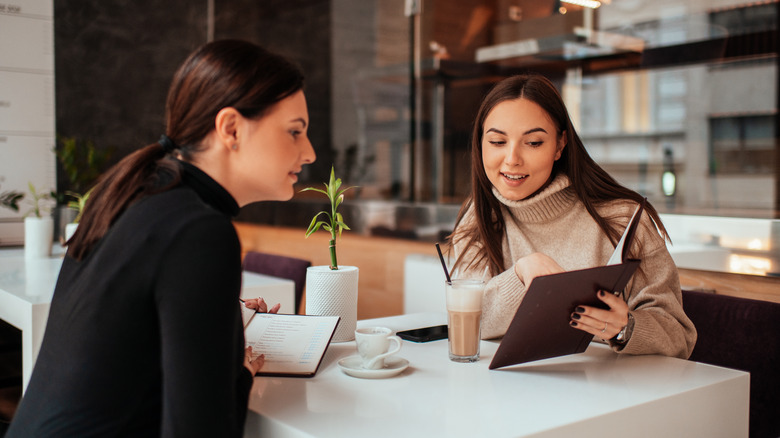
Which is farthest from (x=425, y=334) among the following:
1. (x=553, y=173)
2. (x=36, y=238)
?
(x=36, y=238)

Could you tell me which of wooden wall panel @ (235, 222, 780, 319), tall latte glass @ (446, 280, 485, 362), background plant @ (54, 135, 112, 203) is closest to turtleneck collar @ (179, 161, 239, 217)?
tall latte glass @ (446, 280, 485, 362)

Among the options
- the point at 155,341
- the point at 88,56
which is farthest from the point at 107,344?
the point at 88,56

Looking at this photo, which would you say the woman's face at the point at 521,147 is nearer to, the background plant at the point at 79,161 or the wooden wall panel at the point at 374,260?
the wooden wall panel at the point at 374,260

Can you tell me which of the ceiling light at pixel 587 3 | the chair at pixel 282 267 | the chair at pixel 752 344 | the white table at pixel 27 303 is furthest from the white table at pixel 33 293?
the ceiling light at pixel 587 3

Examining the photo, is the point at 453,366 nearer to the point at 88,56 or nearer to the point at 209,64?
the point at 209,64

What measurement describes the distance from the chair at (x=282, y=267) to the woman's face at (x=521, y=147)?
2.88 ft

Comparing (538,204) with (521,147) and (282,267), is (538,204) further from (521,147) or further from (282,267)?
(282,267)

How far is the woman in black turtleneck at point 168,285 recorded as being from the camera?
2.65ft

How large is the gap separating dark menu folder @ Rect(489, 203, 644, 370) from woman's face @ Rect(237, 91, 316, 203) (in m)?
0.41

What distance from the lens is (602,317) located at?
3.85ft

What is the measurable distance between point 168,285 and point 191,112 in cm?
29

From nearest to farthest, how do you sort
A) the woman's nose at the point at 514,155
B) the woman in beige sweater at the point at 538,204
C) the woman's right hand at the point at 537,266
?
the woman's right hand at the point at 537,266 < the woman in beige sweater at the point at 538,204 < the woman's nose at the point at 514,155

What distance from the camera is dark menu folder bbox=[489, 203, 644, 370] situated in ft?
3.49

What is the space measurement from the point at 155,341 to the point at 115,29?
3663 mm
